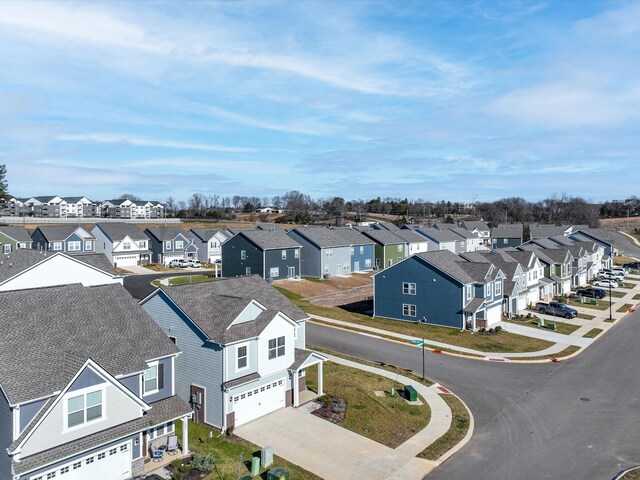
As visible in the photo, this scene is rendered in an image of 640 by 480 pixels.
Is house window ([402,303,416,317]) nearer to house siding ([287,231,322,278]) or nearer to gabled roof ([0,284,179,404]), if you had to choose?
house siding ([287,231,322,278])

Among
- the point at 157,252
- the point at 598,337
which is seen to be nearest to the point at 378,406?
the point at 598,337

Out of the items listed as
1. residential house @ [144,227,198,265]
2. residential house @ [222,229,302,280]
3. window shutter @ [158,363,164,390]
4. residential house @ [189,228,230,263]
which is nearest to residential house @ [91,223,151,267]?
residential house @ [144,227,198,265]

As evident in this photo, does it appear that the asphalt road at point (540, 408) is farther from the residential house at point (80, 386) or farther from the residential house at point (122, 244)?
the residential house at point (122, 244)

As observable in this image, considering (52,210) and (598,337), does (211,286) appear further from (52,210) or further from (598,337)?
(52,210)

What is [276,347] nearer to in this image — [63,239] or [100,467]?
[100,467]

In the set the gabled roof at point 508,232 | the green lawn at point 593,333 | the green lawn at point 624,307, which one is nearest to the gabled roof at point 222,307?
the green lawn at point 593,333
